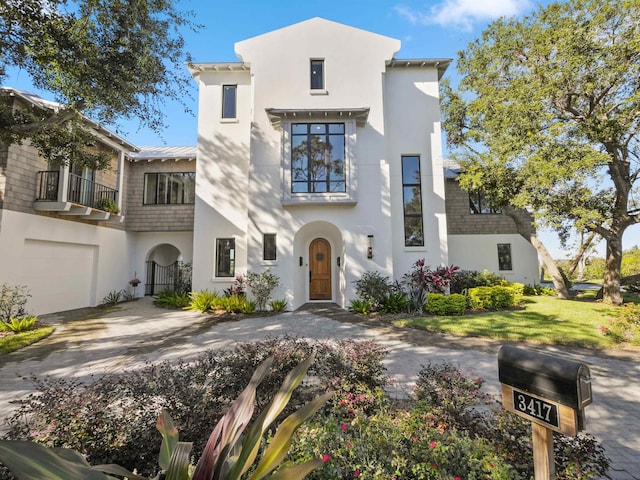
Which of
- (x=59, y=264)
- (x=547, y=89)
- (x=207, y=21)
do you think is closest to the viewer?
(x=207, y=21)

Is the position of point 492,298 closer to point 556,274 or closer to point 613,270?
point 556,274

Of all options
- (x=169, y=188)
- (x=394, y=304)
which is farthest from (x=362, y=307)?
(x=169, y=188)

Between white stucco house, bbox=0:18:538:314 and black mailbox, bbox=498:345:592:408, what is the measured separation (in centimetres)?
858

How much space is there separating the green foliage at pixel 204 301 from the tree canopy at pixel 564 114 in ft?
35.6

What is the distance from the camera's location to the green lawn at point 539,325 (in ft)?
21.3

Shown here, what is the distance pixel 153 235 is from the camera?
14.3 metres

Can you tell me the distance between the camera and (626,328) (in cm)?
641

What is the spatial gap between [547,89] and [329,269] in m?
9.78

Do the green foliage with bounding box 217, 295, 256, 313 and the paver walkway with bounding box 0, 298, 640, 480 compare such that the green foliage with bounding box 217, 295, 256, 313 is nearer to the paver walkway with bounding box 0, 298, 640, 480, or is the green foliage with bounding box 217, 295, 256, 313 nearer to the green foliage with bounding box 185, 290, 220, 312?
the green foliage with bounding box 185, 290, 220, 312

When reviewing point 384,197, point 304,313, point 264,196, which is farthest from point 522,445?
point 264,196

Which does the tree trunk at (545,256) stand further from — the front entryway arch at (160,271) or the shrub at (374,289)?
the front entryway arch at (160,271)

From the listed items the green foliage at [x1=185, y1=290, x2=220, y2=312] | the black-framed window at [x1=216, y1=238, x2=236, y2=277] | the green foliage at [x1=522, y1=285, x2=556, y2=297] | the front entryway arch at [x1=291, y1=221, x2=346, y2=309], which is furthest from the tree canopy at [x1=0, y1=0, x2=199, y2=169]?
the green foliage at [x1=522, y1=285, x2=556, y2=297]

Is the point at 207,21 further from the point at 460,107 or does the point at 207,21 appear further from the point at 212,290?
the point at 460,107

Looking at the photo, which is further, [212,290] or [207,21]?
[212,290]
